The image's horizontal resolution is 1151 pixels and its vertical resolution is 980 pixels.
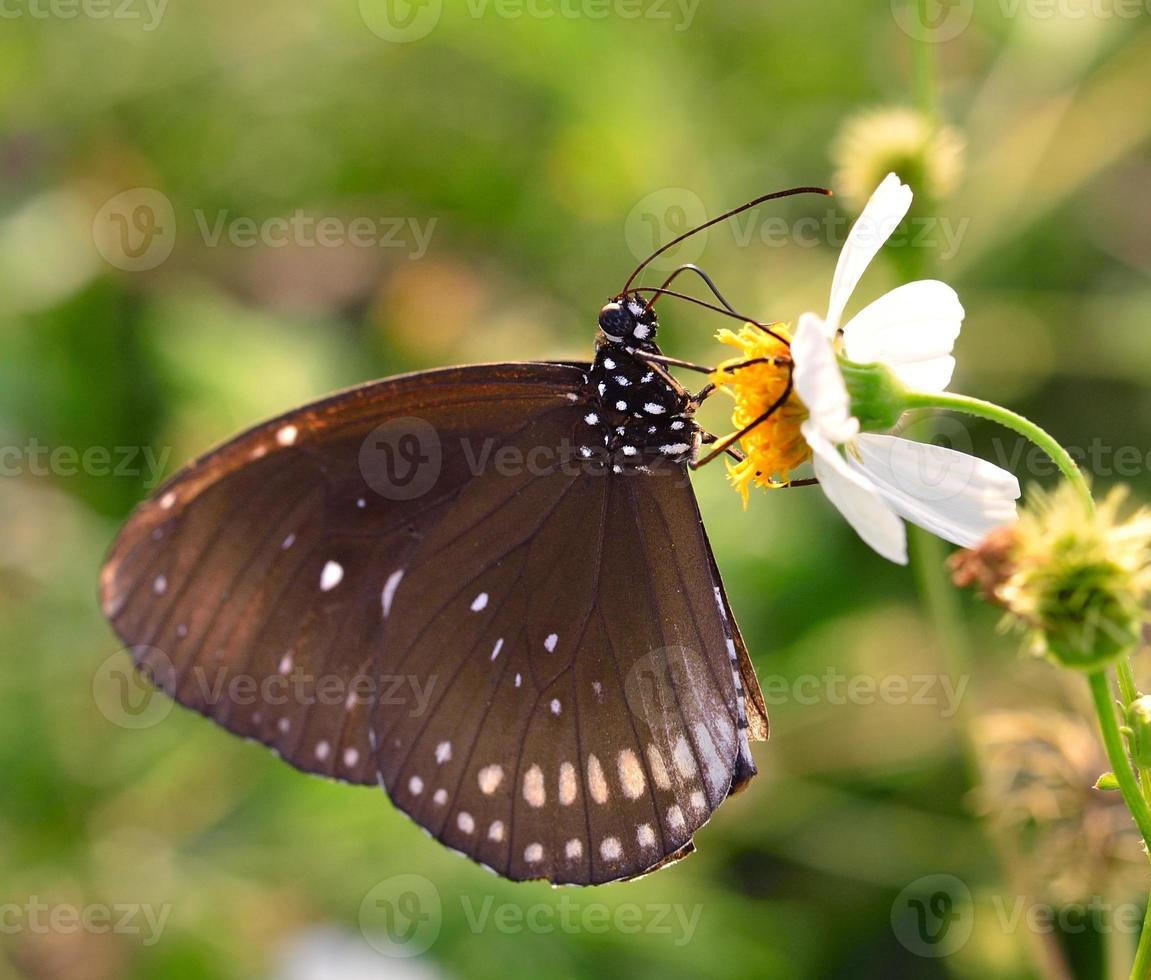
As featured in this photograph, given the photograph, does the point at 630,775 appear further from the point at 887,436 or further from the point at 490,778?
the point at 887,436

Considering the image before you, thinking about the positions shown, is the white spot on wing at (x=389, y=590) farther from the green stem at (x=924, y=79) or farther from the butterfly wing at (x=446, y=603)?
the green stem at (x=924, y=79)

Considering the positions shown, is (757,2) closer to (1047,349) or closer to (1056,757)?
(1047,349)

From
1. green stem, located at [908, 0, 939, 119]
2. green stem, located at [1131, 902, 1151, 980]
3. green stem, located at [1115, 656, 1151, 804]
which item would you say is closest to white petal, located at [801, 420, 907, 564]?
green stem, located at [1115, 656, 1151, 804]

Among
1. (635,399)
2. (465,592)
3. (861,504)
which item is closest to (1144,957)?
(861,504)

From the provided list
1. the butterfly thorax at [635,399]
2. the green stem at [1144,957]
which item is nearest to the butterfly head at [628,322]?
the butterfly thorax at [635,399]

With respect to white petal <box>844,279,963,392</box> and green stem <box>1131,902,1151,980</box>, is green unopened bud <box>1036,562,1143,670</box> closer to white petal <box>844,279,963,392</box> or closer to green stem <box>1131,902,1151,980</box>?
green stem <box>1131,902,1151,980</box>

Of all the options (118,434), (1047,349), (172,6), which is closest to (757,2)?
(1047,349)

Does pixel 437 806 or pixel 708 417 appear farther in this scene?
pixel 708 417
